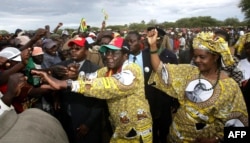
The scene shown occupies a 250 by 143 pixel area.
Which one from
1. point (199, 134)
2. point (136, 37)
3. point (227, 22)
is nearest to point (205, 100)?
point (199, 134)

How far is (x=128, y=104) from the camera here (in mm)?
2945

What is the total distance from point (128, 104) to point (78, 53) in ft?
3.96

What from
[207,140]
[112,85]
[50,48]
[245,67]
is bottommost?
[207,140]

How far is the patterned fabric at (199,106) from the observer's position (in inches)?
110

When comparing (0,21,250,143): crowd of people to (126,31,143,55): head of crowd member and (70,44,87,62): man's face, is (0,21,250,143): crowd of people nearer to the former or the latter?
(70,44,87,62): man's face

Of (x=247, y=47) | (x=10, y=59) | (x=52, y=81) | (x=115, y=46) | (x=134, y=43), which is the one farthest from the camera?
(x=134, y=43)

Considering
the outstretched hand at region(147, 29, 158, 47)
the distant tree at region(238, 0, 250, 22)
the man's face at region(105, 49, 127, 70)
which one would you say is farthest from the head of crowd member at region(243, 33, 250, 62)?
the distant tree at region(238, 0, 250, 22)

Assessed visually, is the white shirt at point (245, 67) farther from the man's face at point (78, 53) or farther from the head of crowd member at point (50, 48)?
the head of crowd member at point (50, 48)

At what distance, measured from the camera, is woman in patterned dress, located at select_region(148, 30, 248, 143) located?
110 inches

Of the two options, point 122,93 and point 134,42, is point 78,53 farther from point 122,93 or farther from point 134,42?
point 134,42

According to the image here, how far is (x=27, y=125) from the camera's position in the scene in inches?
71.8

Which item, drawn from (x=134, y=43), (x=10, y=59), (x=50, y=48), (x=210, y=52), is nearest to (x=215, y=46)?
(x=210, y=52)

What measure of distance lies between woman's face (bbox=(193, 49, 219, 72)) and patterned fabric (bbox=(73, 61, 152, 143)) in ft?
1.83

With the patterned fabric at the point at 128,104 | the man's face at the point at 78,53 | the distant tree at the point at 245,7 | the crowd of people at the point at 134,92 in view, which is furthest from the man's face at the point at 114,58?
the distant tree at the point at 245,7
